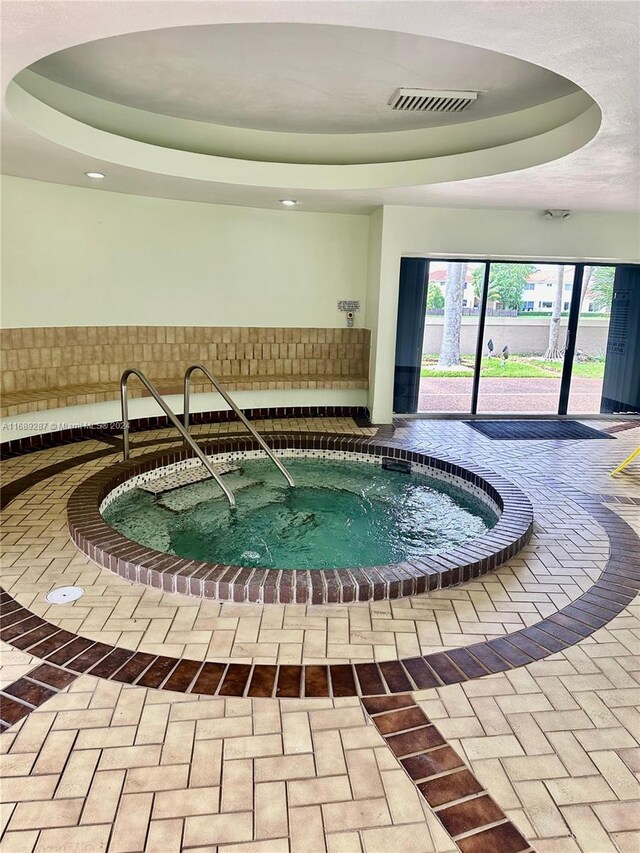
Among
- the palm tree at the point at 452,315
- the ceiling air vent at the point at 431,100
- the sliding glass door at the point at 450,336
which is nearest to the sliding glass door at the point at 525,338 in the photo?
the sliding glass door at the point at 450,336

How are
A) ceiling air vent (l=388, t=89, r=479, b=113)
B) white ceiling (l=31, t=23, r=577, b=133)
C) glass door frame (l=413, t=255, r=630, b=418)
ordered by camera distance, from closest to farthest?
1. white ceiling (l=31, t=23, r=577, b=133)
2. ceiling air vent (l=388, t=89, r=479, b=113)
3. glass door frame (l=413, t=255, r=630, b=418)

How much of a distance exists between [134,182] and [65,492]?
3.44 m

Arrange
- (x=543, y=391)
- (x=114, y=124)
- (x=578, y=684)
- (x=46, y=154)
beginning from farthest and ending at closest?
(x=543, y=391)
(x=114, y=124)
(x=46, y=154)
(x=578, y=684)

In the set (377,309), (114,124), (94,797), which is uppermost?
(114,124)

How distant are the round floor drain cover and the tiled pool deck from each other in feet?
0.22

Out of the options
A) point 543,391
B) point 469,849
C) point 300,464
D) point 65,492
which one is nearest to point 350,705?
point 469,849

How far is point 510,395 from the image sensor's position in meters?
8.53

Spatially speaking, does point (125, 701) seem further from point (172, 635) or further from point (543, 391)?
point (543, 391)

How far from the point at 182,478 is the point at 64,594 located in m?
2.36

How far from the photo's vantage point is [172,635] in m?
2.85

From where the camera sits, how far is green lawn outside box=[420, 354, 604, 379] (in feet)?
27.0

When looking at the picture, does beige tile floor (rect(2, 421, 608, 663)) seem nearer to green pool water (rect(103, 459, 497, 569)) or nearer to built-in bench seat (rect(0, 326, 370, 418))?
green pool water (rect(103, 459, 497, 569))

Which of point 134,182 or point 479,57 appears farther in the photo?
point 134,182

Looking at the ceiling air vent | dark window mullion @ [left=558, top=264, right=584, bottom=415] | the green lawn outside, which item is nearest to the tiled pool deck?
the ceiling air vent
